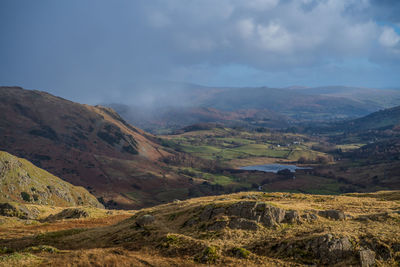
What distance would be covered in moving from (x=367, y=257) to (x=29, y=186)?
143845 mm

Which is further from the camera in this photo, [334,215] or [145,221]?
[145,221]

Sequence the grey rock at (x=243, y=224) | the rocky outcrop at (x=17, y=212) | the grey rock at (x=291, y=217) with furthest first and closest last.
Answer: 1. the rocky outcrop at (x=17, y=212)
2. the grey rock at (x=291, y=217)
3. the grey rock at (x=243, y=224)

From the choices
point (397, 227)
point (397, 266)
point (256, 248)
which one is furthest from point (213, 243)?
point (397, 227)

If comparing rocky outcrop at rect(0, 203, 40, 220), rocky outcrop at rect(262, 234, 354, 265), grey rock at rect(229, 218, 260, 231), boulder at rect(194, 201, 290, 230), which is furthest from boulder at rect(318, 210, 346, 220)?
rocky outcrop at rect(0, 203, 40, 220)

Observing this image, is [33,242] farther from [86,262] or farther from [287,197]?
[287,197]

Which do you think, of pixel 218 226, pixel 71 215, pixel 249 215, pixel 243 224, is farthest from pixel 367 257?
pixel 71 215

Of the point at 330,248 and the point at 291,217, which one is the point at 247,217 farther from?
the point at 330,248

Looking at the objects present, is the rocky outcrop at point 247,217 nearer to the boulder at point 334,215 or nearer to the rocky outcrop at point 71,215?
the boulder at point 334,215

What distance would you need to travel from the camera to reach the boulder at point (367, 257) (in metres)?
28.7

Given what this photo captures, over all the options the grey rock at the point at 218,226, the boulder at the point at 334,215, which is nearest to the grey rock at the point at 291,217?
the boulder at the point at 334,215

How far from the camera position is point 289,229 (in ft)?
124

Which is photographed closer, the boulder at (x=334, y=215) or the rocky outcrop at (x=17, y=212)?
the boulder at (x=334, y=215)

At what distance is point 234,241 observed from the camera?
35781 millimetres

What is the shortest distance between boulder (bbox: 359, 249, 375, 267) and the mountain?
126699mm
